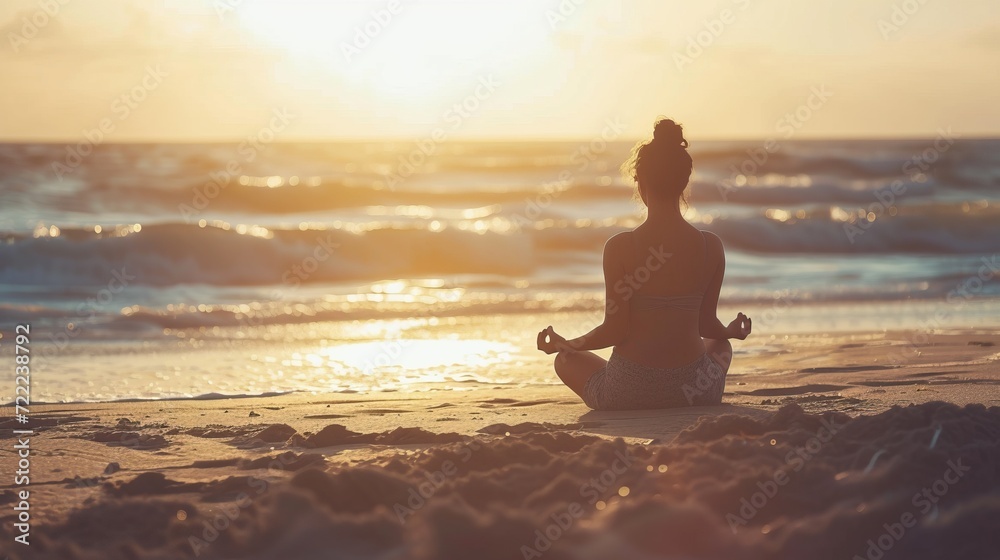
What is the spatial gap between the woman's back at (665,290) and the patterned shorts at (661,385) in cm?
5

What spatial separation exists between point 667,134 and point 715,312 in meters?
0.99

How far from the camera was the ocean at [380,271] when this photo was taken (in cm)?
781

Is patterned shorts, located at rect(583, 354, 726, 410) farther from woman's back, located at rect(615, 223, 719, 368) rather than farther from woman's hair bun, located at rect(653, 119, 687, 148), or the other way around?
woman's hair bun, located at rect(653, 119, 687, 148)

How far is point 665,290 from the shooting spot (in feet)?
16.1

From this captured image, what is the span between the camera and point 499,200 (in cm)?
3117

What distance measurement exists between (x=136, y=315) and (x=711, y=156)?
4174 centimetres

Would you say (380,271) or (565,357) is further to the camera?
(380,271)

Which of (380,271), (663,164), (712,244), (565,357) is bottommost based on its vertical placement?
(565,357)

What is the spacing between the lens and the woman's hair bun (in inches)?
184

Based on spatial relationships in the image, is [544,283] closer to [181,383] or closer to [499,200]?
[181,383]

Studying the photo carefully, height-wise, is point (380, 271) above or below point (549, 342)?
above

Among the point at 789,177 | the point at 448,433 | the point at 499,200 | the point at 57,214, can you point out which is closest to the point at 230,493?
the point at 448,433

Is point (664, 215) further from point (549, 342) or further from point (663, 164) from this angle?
point (549, 342)

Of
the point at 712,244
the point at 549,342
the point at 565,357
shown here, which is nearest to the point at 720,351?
the point at 712,244
